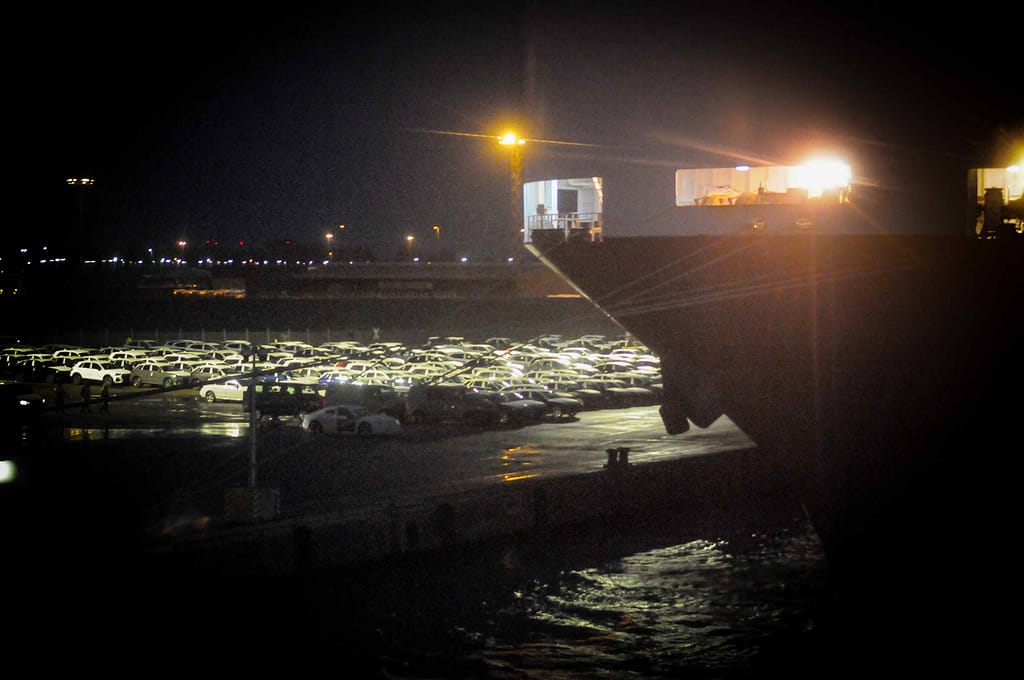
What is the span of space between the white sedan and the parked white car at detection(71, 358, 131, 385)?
39.4ft

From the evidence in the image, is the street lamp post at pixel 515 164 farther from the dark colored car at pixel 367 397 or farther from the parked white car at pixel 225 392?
the parked white car at pixel 225 392

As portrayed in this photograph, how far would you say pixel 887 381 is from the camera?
35.4 feet

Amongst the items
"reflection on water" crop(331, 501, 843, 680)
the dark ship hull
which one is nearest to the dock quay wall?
"reflection on water" crop(331, 501, 843, 680)

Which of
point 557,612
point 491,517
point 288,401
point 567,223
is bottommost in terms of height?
point 557,612

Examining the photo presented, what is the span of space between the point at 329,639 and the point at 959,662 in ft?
21.7

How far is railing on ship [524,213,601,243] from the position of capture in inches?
486

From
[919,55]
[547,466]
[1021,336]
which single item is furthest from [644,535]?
[919,55]

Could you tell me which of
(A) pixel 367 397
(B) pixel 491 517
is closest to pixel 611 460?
(B) pixel 491 517

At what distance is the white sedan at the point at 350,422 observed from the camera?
22531 millimetres

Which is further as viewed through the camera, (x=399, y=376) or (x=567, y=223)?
(x=399, y=376)

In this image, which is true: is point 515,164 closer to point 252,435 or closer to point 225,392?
point 252,435

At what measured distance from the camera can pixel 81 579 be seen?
1127cm

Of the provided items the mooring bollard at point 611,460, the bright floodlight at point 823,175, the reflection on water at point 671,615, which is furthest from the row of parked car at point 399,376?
the bright floodlight at point 823,175

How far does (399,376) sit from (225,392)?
5.19 meters
